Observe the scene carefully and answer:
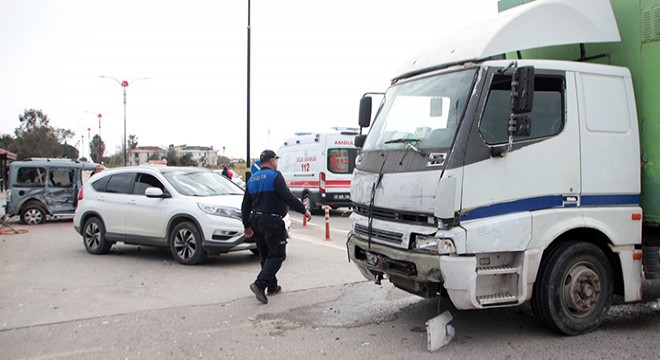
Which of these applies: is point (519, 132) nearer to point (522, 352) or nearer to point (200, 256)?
point (522, 352)

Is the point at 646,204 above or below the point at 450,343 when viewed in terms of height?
above

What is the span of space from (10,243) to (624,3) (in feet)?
44.4

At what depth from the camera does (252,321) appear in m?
5.77

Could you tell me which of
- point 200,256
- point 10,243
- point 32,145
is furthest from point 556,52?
point 32,145

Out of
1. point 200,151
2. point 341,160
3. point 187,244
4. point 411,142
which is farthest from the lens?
point 200,151

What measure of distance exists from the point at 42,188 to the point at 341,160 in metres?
9.86

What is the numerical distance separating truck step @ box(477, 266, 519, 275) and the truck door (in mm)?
181

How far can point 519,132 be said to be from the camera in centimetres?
472

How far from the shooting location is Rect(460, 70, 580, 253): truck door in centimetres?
464

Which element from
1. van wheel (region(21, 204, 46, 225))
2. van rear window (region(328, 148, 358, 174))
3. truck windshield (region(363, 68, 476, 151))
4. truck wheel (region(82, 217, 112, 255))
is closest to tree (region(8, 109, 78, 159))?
van wheel (region(21, 204, 46, 225))

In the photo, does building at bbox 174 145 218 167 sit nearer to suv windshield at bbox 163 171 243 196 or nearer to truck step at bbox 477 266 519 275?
suv windshield at bbox 163 171 243 196

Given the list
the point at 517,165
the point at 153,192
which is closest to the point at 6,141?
the point at 153,192

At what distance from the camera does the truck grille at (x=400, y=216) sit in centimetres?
478

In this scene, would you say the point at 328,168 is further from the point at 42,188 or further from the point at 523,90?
the point at 523,90
